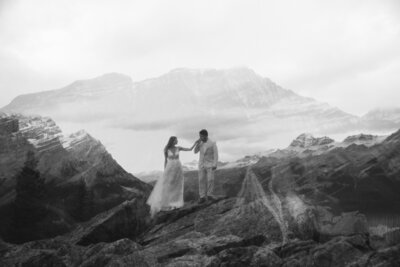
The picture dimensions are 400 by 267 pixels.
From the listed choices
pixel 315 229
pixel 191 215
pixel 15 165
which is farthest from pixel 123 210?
pixel 15 165

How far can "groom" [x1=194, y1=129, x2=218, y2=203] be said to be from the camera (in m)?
25.2

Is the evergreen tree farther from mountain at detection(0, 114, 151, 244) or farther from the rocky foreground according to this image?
the rocky foreground

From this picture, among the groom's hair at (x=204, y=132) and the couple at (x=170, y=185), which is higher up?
the groom's hair at (x=204, y=132)

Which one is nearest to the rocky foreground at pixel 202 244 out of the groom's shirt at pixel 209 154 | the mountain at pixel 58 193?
the groom's shirt at pixel 209 154

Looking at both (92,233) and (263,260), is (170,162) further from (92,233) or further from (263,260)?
(263,260)

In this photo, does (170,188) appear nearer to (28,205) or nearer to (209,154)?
(209,154)

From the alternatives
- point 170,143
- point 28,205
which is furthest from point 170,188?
point 28,205

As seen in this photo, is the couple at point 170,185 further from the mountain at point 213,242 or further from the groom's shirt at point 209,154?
the mountain at point 213,242

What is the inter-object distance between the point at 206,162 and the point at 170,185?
332 cm

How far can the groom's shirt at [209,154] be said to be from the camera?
25.2 metres

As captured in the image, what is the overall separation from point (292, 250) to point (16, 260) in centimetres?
1078

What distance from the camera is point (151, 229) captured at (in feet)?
79.0

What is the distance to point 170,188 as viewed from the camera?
27.5 meters

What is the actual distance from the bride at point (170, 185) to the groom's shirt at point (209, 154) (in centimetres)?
203
